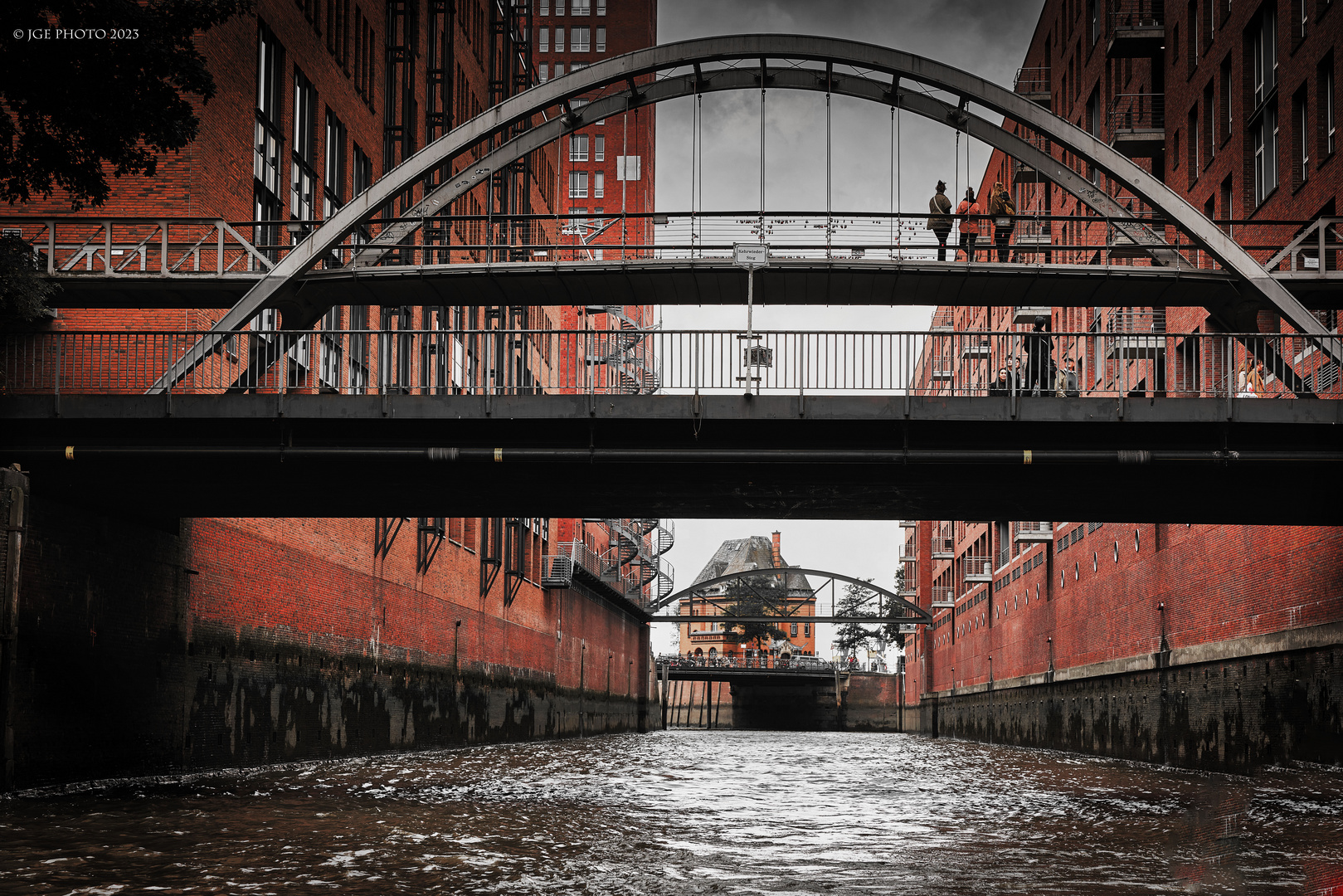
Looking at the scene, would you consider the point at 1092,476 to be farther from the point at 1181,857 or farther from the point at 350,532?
the point at 350,532

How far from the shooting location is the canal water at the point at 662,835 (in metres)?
11.3

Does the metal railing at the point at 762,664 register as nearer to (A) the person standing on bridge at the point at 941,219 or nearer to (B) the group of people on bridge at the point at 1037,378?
(A) the person standing on bridge at the point at 941,219

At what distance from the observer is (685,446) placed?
19484 mm

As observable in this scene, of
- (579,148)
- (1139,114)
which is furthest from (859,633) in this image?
(1139,114)

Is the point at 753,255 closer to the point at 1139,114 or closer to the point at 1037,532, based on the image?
the point at 1139,114

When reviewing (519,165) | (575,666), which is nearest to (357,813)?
(519,165)

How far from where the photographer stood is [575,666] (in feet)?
190

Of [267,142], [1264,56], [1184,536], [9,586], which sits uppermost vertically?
[1264,56]

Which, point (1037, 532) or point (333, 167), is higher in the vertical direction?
point (333, 167)

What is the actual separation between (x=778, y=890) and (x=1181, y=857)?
15.0ft

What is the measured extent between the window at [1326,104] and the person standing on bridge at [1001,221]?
217 inches

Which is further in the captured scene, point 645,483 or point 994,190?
point 994,190

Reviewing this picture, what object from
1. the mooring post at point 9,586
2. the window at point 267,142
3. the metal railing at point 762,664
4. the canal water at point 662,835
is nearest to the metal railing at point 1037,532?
the canal water at point 662,835

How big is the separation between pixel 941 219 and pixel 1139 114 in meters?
14.8
